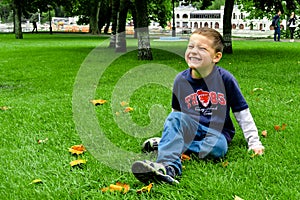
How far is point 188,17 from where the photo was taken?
75.0 metres

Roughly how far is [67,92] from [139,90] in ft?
3.71

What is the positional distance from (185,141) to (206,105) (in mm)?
314

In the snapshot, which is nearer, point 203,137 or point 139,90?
point 203,137

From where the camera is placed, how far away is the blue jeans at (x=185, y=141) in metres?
3.02

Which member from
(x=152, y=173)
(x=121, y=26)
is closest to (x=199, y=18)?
(x=121, y=26)

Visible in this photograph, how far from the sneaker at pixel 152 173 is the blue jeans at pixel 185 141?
10 cm

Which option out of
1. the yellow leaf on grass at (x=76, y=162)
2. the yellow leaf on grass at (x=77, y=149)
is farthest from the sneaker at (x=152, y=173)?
the yellow leaf on grass at (x=77, y=149)

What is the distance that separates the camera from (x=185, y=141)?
334 cm

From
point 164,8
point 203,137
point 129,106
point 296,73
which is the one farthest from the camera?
point 164,8

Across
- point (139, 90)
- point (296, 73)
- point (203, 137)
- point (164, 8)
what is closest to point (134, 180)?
point (203, 137)

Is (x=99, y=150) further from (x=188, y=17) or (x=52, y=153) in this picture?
(x=188, y=17)

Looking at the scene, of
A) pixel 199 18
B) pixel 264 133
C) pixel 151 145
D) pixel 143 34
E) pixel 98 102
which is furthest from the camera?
pixel 199 18

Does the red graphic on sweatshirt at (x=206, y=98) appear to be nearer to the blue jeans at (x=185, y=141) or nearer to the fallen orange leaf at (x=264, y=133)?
the blue jeans at (x=185, y=141)

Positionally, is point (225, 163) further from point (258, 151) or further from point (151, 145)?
point (151, 145)
